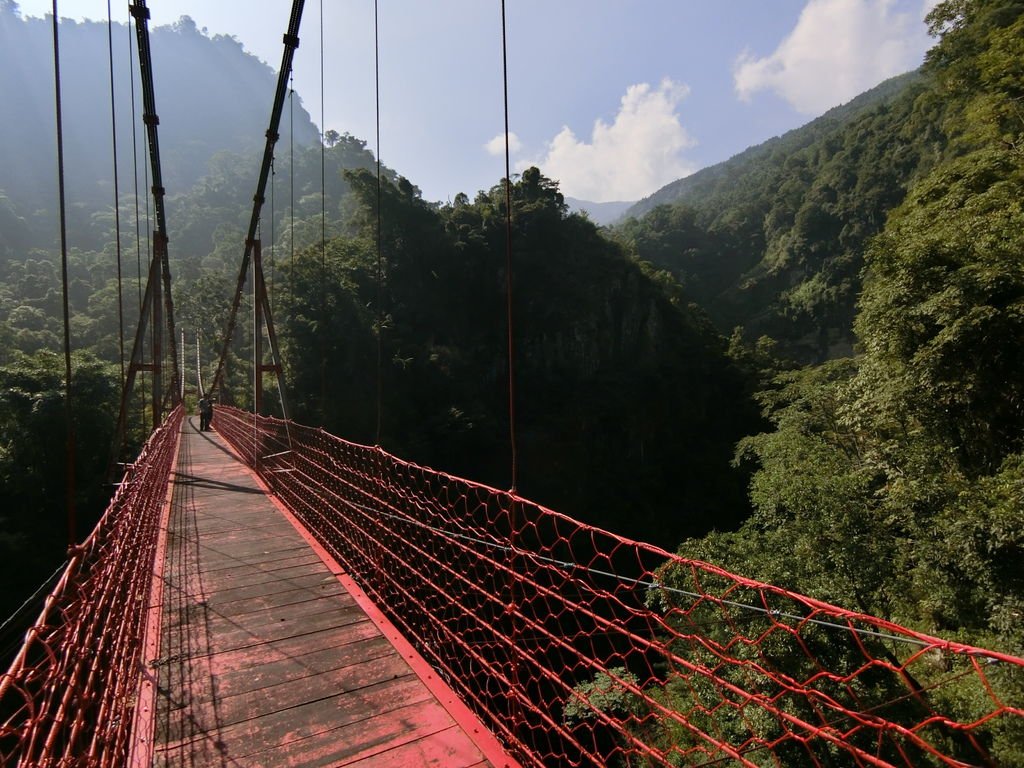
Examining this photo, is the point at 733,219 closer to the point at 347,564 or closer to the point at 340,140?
the point at 340,140

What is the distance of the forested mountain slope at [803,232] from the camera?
27.9 m

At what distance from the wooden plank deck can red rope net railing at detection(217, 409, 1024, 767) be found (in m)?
0.14

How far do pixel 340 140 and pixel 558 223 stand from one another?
31.8 m

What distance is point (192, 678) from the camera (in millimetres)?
1393

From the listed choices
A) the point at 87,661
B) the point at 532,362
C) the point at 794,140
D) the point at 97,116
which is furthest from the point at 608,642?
the point at 97,116

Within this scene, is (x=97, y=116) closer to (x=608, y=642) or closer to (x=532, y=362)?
(x=532, y=362)

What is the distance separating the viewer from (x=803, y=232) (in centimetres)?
3238

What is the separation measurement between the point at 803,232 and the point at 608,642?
3481cm

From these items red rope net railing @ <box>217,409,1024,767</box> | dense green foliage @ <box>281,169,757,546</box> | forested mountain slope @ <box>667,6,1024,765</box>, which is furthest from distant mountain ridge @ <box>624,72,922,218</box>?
red rope net railing @ <box>217,409,1024,767</box>

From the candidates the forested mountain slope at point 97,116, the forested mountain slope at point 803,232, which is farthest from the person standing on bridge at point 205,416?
the forested mountain slope at point 97,116

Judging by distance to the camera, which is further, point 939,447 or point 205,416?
point 205,416

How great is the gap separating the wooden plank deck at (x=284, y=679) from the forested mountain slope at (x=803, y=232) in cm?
2517

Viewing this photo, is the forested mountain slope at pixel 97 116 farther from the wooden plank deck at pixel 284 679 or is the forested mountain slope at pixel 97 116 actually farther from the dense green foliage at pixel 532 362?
the wooden plank deck at pixel 284 679

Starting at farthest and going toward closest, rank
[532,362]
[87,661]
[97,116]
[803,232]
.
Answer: [97,116], [803,232], [532,362], [87,661]
